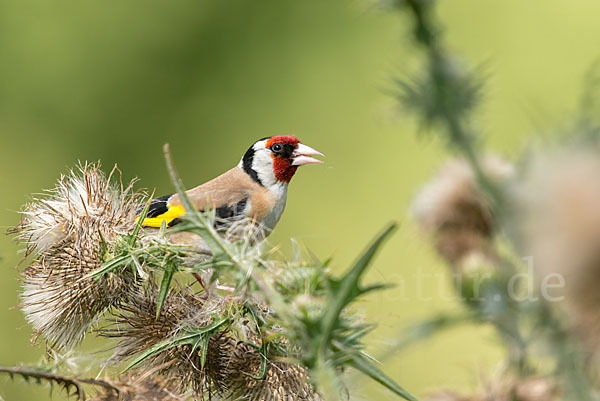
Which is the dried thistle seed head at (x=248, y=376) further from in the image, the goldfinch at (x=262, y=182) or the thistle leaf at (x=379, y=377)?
the goldfinch at (x=262, y=182)

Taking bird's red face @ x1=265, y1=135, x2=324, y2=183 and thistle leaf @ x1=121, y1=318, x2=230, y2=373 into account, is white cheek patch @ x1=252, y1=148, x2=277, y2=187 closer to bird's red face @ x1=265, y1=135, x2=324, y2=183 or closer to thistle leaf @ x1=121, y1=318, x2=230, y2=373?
bird's red face @ x1=265, y1=135, x2=324, y2=183

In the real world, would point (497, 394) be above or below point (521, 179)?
below

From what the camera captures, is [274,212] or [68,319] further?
[274,212]

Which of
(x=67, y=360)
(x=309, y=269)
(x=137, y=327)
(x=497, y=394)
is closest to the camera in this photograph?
(x=497, y=394)

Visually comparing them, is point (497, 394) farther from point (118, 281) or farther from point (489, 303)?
point (118, 281)

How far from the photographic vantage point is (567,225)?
28cm

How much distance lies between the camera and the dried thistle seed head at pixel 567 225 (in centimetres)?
28

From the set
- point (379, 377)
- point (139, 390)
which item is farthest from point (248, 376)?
point (379, 377)

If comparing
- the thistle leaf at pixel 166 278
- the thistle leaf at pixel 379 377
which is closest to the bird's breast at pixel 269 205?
the thistle leaf at pixel 166 278

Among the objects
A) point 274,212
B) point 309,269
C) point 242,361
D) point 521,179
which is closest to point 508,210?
point 521,179

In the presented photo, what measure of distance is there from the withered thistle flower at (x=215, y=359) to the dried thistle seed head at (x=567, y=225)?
579 mm

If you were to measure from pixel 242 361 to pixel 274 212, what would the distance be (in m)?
0.96

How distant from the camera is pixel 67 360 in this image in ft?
2.61

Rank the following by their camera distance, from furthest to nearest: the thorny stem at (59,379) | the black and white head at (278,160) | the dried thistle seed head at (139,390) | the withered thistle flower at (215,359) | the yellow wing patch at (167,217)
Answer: the black and white head at (278,160) → the yellow wing patch at (167,217) → the withered thistle flower at (215,359) → the dried thistle seed head at (139,390) → the thorny stem at (59,379)
